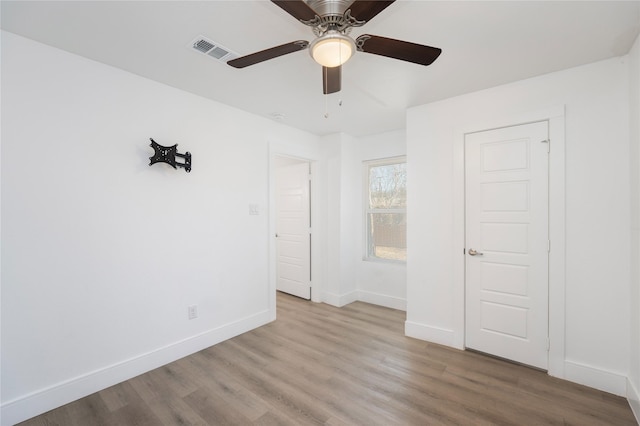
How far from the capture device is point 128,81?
2.35 metres

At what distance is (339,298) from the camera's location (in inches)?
161

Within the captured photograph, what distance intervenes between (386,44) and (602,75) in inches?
77.4

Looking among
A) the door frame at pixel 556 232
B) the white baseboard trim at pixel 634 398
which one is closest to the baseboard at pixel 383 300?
the door frame at pixel 556 232

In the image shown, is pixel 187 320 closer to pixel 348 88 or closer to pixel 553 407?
pixel 348 88

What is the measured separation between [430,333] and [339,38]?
2.87 metres

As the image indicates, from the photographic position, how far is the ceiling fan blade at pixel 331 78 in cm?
170

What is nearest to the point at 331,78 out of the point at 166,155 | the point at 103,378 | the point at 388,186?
the point at 166,155

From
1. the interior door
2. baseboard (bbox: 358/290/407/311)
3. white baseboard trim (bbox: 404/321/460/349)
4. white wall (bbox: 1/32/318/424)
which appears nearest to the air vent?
white wall (bbox: 1/32/318/424)

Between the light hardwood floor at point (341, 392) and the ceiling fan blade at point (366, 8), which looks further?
the light hardwood floor at point (341, 392)

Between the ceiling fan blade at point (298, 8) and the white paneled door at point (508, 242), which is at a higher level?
the ceiling fan blade at point (298, 8)

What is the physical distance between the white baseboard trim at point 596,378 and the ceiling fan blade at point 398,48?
2620 mm

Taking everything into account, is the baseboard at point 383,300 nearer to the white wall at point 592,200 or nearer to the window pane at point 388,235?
the window pane at point 388,235

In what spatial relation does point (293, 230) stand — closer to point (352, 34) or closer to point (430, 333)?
point (430, 333)

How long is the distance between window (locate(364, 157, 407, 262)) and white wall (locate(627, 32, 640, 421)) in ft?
7.33
